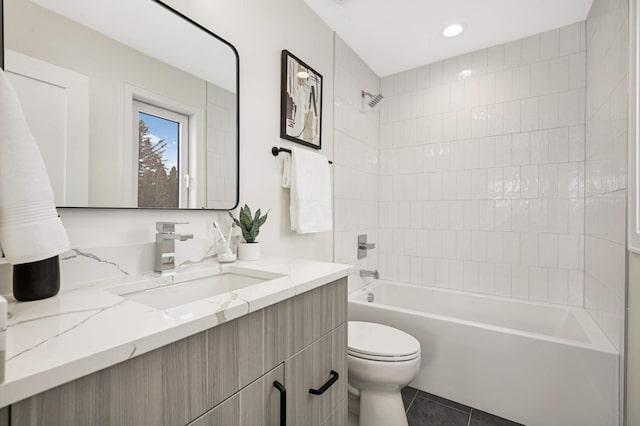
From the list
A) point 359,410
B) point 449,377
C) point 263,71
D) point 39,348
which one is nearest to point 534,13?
point 263,71

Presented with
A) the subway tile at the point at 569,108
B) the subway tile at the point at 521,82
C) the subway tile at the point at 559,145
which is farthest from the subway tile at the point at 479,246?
the subway tile at the point at 521,82

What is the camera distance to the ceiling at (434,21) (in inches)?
73.5

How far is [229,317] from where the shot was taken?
664 millimetres

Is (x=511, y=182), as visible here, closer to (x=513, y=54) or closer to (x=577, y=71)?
(x=577, y=71)

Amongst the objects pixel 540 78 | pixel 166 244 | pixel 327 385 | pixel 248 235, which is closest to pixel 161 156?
pixel 166 244

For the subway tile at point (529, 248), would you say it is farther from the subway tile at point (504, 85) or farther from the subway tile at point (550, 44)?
the subway tile at point (550, 44)

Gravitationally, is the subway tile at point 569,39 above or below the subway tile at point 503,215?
above

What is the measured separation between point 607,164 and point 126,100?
2209 millimetres

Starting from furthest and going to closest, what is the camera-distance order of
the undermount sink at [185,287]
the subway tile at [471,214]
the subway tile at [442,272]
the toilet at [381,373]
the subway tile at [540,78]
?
the subway tile at [442,272], the subway tile at [471,214], the subway tile at [540,78], the toilet at [381,373], the undermount sink at [185,287]

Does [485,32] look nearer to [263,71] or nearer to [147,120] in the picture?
[263,71]

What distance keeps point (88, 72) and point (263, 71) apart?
0.81 meters

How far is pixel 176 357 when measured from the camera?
1.89ft

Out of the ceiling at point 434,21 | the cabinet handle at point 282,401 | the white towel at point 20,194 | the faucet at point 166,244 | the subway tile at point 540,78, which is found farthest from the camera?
the subway tile at point 540,78

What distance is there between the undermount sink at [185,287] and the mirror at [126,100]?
11.0 inches
